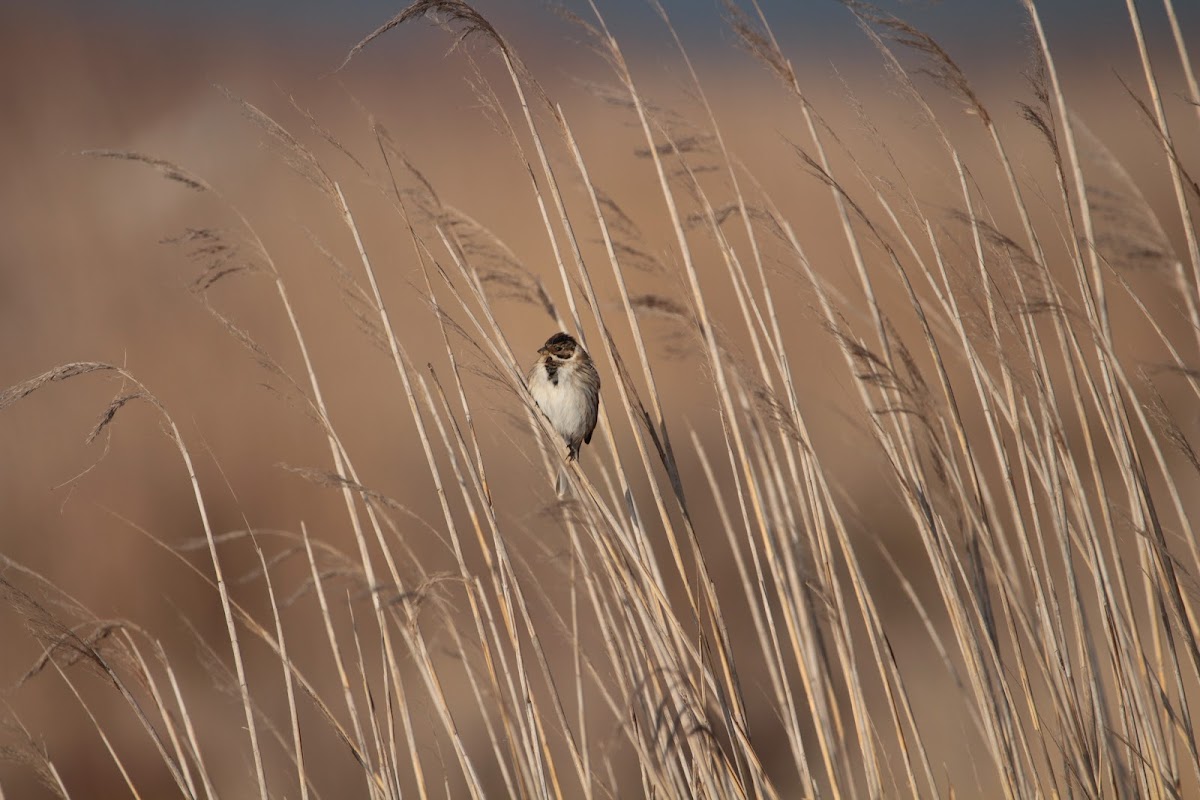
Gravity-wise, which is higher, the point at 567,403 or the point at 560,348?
the point at 560,348

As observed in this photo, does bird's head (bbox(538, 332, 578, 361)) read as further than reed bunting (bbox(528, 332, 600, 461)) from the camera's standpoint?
Yes

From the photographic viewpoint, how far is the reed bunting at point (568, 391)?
11.1 ft

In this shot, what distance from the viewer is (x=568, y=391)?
11.1ft

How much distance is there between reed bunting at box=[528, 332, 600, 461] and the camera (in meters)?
3.38

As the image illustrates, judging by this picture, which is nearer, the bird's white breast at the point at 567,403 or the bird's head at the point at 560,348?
the bird's white breast at the point at 567,403

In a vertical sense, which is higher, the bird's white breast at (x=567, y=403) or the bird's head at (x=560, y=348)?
the bird's head at (x=560, y=348)

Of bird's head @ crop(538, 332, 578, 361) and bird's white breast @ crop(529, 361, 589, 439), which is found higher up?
bird's head @ crop(538, 332, 578, 361)

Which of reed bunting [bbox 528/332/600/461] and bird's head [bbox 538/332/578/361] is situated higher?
bird's head [bbox 538/332/578/361]

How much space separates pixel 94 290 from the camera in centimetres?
617

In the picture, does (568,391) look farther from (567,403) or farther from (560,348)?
(560,348)

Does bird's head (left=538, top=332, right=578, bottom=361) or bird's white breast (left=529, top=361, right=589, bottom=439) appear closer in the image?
bird's white breast (left=529, top=361, right=589, bottom=439)

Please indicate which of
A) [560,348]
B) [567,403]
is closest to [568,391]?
[567,403]

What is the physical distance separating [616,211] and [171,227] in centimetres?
551

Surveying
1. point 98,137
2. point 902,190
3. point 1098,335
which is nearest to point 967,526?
point 1098,335
